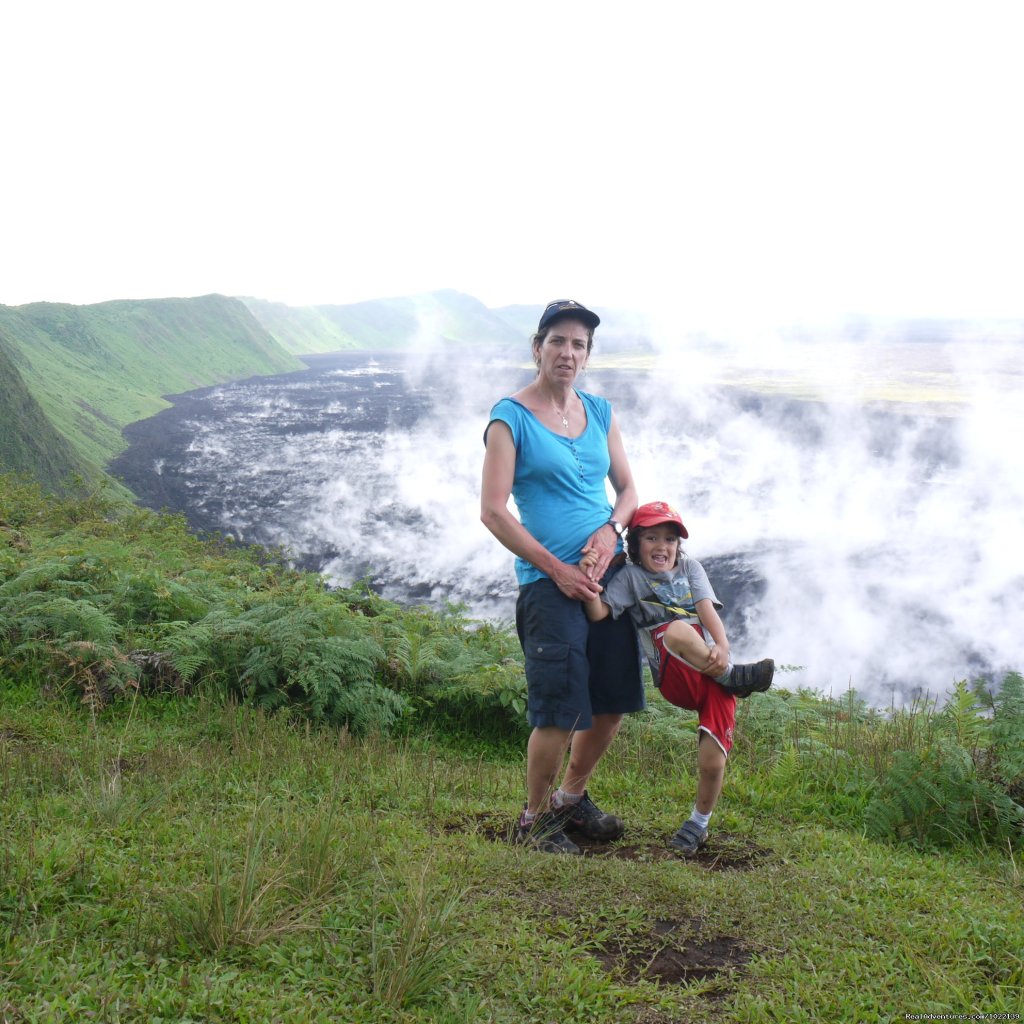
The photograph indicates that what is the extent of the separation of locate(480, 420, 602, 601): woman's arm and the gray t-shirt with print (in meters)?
0.24

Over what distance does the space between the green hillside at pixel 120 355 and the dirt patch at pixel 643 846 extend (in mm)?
26454

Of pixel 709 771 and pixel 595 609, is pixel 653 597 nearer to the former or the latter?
pixel 595 609

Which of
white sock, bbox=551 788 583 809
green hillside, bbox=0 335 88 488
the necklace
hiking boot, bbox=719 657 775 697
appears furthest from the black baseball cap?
green hillside, bbox=0 335 88 488

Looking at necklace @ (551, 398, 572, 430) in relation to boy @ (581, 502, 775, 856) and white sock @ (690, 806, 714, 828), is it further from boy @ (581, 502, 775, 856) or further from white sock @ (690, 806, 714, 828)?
white sock @ (690, 806, 714, 828)

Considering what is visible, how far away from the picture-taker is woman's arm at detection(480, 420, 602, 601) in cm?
396

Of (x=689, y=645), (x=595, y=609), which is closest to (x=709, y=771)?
(x=689, y=645)

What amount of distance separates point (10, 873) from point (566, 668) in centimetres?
232

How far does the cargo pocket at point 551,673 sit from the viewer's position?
13.2 ft

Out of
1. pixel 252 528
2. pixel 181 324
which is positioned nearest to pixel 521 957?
pixel 252 528

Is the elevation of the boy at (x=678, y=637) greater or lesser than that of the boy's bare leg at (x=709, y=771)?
greater

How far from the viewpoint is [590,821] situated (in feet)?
14.5

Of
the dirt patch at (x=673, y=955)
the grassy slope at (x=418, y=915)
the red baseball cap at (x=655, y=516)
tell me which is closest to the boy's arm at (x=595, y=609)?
the red baseball cap at (x=655, y=516)

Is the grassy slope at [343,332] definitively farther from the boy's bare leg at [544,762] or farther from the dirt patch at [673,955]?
the dirt patch at [673,955]

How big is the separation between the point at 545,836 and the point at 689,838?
2.43 ft
